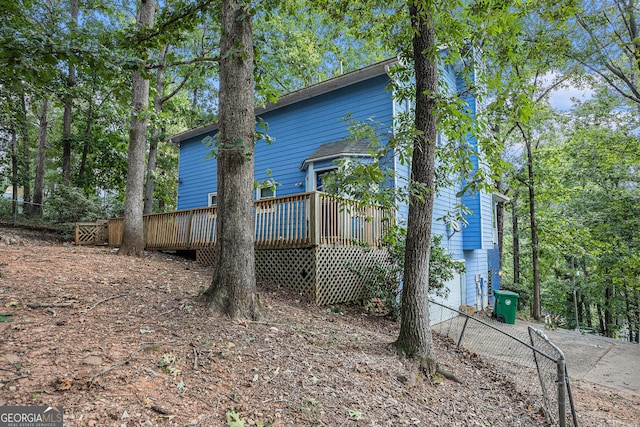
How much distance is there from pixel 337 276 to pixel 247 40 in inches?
185

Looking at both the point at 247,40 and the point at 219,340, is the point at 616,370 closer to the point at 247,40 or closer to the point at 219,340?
the point at 219,340

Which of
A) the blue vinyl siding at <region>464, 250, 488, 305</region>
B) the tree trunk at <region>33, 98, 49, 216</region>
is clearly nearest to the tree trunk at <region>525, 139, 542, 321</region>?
the blue vinyl siding at <region>464, 250, 488, 305</region>

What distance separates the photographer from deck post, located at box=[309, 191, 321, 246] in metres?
6.68

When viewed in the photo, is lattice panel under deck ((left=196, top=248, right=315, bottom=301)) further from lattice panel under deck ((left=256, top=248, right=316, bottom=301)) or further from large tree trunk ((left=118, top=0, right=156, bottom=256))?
large tree trunk ((left=118, top=0, right=156, bottom=256))

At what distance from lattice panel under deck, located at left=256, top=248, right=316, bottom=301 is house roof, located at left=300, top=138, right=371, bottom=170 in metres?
2.98

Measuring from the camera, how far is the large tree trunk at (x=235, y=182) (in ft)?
12.9

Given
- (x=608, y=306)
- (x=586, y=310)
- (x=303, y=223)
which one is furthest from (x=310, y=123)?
(x=586, y=310)

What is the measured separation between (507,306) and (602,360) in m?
4.03

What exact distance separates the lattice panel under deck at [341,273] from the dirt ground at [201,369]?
144cm

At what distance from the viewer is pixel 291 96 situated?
10570 millimetres

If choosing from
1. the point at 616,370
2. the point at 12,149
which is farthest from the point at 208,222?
the point at 12,149

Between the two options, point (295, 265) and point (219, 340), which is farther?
point (295, 265)

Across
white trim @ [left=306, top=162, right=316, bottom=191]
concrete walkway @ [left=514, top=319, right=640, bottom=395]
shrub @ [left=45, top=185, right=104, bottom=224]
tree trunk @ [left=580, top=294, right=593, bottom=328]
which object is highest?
white trim @ [left=306, top=162, right=316, bottom=191]

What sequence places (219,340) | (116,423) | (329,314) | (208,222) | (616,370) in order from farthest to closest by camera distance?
(208,222)
(616,370)
(329,314)
(219,340)
(116,423)
